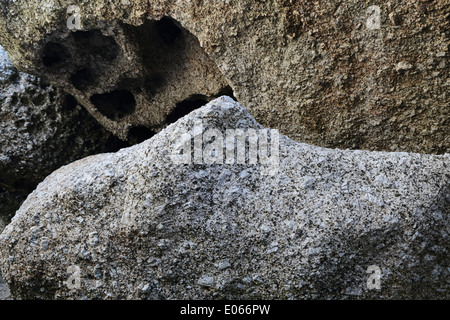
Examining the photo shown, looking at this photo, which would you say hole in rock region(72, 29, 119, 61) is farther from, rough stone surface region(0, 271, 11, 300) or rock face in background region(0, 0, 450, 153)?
rough stone surface region(0, 271, 11, 300)

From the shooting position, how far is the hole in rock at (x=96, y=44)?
176cm

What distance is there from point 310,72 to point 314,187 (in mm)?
466

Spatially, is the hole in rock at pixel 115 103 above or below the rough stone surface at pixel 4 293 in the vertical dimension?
above

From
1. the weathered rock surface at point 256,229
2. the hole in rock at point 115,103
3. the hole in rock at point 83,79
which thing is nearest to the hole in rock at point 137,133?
the hole in rock at point 115,103

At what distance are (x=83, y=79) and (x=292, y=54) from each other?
3.06 ft

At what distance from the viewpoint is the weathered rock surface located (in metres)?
0.99

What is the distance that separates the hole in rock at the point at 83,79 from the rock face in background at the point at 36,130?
16 cm

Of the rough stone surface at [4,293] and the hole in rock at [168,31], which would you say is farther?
the hole in rock at [168,31]

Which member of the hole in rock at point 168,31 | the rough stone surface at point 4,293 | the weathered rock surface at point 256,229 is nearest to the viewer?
the weathered rock surface at point 256,229

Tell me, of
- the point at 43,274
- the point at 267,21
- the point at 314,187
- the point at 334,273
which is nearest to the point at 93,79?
the point at 267,21

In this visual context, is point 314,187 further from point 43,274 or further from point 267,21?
point 43,274

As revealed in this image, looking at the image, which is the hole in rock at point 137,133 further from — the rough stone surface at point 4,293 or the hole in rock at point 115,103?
the rough stone surface at point 4,293

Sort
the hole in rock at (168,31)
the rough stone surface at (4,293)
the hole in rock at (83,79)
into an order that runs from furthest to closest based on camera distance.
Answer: the hole in rock at (83,79) < the hole in rock at (168,31) < the rough stone surface at (4,293)

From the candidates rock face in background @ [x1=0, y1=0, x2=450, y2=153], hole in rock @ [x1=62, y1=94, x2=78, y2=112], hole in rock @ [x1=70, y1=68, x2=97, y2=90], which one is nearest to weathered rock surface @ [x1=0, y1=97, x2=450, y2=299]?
rock face in background @ [x1=0, y1=0, x2=450, y2=153]
